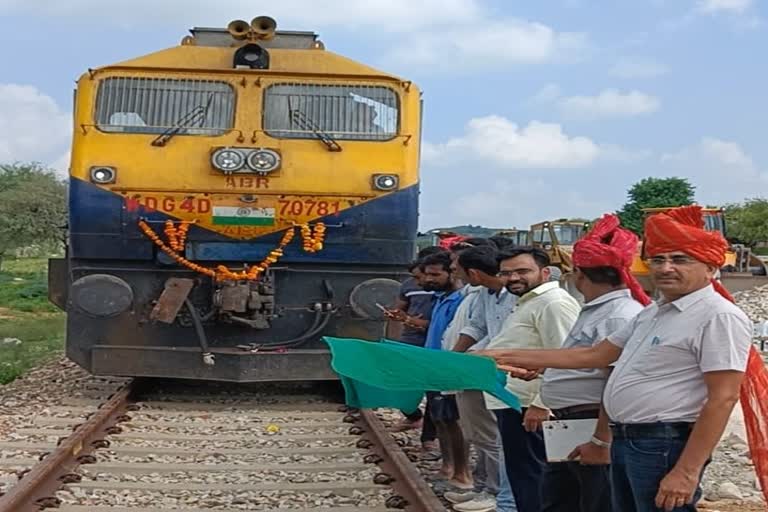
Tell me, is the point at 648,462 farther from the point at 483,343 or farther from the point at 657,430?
the point at 483,343

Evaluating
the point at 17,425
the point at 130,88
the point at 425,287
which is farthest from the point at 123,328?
the point at 425,287

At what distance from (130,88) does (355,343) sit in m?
5.47

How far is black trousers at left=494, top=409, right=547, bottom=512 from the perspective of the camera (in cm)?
472

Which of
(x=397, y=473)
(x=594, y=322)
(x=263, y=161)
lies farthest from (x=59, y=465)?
(x=594, y=322)

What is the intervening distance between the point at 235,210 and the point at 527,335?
4656mm

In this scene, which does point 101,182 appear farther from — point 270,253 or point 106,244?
point 270,253

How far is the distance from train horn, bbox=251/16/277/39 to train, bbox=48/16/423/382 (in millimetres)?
20

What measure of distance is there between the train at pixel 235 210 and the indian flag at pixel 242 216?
0.05 feet

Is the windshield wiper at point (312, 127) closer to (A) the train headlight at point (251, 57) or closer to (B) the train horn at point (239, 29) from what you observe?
(A) the train headlight at point (251, 57)

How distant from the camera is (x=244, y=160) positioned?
349 inches

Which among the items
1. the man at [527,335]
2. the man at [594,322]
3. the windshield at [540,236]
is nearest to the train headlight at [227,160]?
the man at [527,335]

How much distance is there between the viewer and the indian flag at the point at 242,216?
8836 mm

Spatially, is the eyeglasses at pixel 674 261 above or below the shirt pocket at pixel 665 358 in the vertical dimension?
above

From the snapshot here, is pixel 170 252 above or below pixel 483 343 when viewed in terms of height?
above
